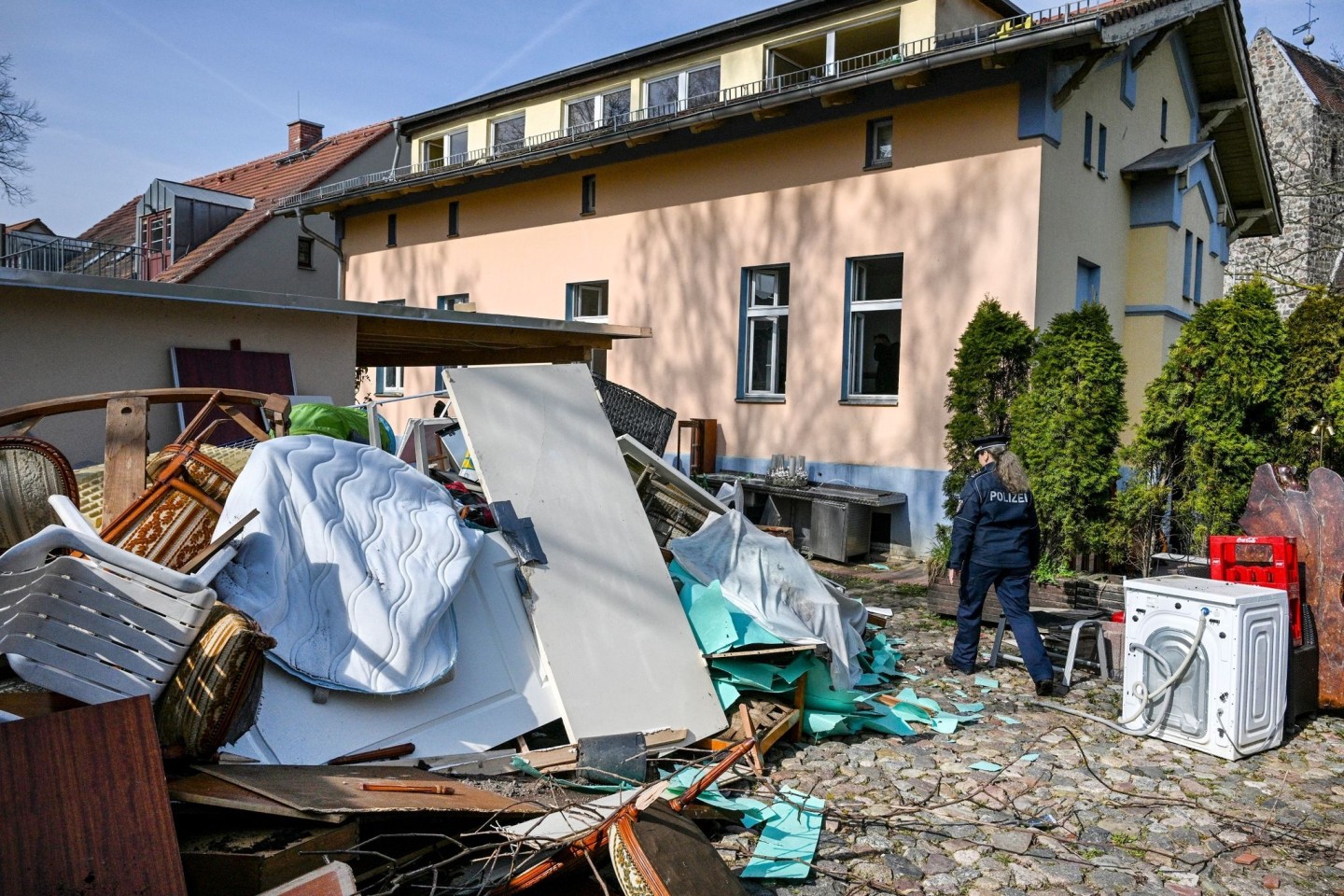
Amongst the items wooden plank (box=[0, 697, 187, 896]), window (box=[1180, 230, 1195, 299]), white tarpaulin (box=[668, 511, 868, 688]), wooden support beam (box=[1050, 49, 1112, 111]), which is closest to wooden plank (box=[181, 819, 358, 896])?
wooden plank (box=[0, 697, 187, 896])

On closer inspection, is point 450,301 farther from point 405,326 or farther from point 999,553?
point 999,553

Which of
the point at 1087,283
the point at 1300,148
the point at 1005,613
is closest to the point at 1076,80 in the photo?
the point at 1087,283

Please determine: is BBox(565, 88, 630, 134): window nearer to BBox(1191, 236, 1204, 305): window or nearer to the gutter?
the gutter

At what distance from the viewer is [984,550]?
20.9ft

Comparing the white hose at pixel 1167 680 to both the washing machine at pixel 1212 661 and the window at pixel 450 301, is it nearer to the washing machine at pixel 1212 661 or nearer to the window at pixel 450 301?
the washing machine at pixel 1212 661

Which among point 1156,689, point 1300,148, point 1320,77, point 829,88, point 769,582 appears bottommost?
point 1156,689

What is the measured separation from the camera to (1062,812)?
4258 mm

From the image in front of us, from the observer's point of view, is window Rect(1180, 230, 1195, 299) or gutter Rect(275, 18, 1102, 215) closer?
gutter Rect(275, 18, 1102, 215)

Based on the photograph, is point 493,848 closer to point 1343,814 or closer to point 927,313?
point 1343,814

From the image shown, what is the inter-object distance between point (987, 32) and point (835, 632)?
887cm

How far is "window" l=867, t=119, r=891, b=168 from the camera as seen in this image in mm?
11609

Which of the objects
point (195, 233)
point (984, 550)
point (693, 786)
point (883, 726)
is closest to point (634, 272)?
point (984, 550)

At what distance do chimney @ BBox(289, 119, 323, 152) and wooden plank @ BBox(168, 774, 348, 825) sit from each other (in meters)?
26.2

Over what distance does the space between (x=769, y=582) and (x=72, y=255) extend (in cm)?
2366
